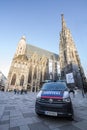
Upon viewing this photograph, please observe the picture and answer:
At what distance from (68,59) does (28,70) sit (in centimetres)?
1899

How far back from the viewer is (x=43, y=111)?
472cm

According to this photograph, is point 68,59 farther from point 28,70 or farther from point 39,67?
point 28,70

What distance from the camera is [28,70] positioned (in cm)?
4731

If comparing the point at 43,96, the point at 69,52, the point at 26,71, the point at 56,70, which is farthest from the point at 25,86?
the point at 43,96

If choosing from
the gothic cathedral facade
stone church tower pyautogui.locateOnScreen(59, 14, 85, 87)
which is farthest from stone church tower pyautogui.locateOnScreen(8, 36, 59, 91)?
stone church tower pyautogui.locateOnScreen(59, 14, 85, 87)

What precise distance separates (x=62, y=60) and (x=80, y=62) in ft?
30.4

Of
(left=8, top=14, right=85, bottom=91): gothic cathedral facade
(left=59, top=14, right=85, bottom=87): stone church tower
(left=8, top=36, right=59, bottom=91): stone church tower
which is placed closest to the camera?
(left=8, top=36, right=59, bottom=91): stone church tower

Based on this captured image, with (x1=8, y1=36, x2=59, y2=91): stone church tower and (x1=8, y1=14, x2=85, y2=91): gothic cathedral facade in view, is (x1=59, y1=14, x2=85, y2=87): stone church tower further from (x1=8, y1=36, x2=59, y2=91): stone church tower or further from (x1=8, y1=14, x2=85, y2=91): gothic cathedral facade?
(x1=8, y1=36, x2=59, y2=91): stone church tower

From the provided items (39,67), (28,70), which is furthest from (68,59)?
(28,70)

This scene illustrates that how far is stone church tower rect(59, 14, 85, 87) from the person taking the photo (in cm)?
4362

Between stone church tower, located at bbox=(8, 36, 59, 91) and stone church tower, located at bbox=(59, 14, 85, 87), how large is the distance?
716 centimetres

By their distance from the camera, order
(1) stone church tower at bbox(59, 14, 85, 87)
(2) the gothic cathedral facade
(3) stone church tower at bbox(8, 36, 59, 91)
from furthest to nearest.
Answer: (1) stone church tower at bbox(59, 14, 85, 87) < (2) the gothic cathedral facade < (3) stone church tower at bbox(8, 36, 59, 91)

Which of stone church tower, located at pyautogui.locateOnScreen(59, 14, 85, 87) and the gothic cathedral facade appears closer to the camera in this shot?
the gothic cathedral facade

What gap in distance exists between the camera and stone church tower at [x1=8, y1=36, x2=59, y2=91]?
4253 cm
